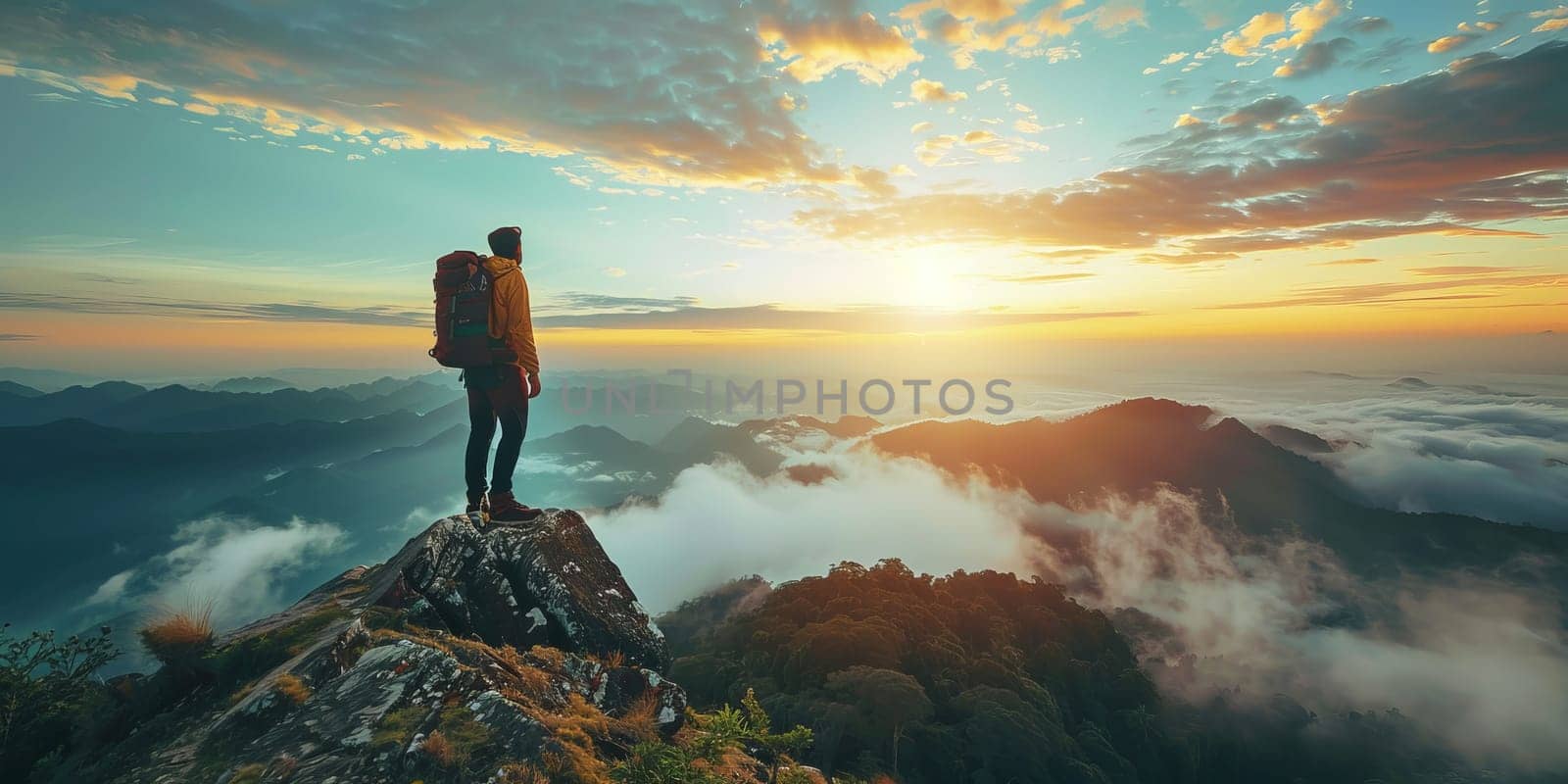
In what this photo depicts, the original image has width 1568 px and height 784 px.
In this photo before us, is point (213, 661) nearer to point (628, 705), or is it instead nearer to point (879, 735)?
point (628, 705)

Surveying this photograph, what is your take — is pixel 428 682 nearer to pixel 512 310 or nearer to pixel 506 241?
pixel 512 310

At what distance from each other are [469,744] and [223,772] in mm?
2413

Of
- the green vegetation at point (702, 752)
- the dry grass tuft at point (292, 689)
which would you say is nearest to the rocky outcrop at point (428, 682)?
the dry grass tuft at point (292, 689)

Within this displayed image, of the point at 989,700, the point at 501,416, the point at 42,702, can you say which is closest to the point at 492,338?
the point at 501,416

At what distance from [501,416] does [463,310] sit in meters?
1.81

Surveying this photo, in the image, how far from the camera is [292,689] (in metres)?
6.66

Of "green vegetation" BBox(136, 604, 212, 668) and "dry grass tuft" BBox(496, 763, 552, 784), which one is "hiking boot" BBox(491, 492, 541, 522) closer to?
"green vegetation" BBox(136, 604, 212, 668)

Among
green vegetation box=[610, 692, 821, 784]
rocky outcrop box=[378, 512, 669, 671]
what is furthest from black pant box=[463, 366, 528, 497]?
green vegetation box=[610, 692, 821, 784]

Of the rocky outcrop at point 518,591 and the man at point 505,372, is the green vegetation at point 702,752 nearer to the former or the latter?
the rocky outcrop at point 518,591

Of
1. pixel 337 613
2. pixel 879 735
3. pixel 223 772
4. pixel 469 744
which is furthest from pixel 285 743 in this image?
pixel 879 735

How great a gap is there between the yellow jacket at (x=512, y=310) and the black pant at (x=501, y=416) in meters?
0.41

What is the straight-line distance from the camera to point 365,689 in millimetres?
6750

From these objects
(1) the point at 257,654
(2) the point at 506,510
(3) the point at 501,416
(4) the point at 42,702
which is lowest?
(4) the point at 42,702

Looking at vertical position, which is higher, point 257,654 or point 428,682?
point 428,682
